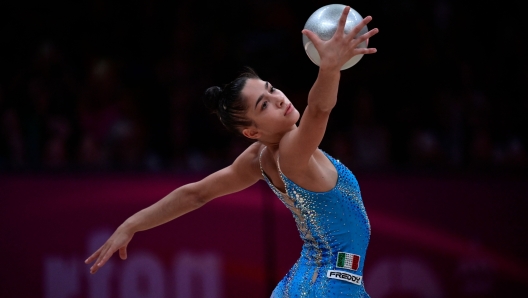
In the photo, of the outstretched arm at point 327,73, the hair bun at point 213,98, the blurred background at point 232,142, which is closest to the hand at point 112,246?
the hair bun at point 213,98

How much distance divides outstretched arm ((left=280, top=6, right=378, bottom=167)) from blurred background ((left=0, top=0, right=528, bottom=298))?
266 centimetres

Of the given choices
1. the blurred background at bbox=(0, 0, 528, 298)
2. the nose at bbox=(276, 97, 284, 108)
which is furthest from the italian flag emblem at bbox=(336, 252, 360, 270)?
the blurred background at bbox=(0, 0, 528, 298)

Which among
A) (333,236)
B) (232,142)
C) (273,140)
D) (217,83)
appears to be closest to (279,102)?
(273,140)

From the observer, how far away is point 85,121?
588cm

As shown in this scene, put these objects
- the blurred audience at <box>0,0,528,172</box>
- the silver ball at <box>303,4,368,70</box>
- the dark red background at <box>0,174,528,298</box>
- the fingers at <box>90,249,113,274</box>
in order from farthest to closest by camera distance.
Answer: the blurred audience at <box>0,0,528,172</box>
the dark red background at <box>0,174,528,298</box>
the fingers at <box>90,249,113,274</box>
the silver ball at <box>303,4,368,70</box>

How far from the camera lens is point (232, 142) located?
5844 mm

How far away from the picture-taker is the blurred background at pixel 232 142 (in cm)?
515

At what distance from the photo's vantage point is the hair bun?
301 cm

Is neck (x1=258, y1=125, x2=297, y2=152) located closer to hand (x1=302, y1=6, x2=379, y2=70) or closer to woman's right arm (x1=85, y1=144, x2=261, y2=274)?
woman's right arm (x1=85, y1=144, x2=261, y2=274)

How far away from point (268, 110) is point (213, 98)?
1.01 ft

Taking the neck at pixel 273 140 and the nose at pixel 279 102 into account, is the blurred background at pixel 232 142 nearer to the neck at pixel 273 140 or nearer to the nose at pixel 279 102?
the neck at pixel 273 140

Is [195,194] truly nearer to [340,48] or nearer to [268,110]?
[268,110]

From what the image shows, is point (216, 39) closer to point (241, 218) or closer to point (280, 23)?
point (280, 23)

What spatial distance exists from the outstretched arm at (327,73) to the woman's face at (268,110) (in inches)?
11.1
